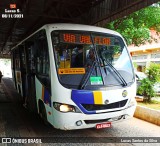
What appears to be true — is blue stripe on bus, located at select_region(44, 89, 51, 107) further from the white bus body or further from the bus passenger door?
the bus passenger door

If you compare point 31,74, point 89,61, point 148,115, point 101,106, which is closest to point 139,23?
point 148,115

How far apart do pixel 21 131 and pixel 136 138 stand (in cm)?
283

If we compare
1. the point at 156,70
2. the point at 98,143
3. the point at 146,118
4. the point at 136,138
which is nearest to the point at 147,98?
the point at 156,70

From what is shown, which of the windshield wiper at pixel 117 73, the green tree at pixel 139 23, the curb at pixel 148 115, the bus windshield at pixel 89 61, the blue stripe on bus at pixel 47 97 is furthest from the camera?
the green tree at pixel 139 23

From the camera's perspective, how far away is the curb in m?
6.67

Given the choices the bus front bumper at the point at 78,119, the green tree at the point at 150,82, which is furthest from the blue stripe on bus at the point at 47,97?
the green tree at the point at 150,82

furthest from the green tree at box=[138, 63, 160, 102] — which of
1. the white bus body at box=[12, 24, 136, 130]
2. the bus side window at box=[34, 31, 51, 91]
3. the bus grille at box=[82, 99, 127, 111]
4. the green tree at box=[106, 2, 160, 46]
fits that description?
the bus side window at box=[34, 31, 51, 91]

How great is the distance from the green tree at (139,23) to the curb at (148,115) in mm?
5069

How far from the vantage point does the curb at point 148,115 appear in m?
6.67

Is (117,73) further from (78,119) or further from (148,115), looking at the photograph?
(148,115)

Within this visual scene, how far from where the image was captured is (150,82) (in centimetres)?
938

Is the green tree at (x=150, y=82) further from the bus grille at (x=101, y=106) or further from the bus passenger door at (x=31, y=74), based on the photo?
the bus passenger door at (x=31, y=74)

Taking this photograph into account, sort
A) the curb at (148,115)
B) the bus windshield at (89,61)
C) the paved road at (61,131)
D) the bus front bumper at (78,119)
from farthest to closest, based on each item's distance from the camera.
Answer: the curb at (148,115) < the paved road at (61,131) < the bus windshield at (89,61) < the bus front bumper at (78,119)

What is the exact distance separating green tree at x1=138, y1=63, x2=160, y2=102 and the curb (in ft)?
6.53
